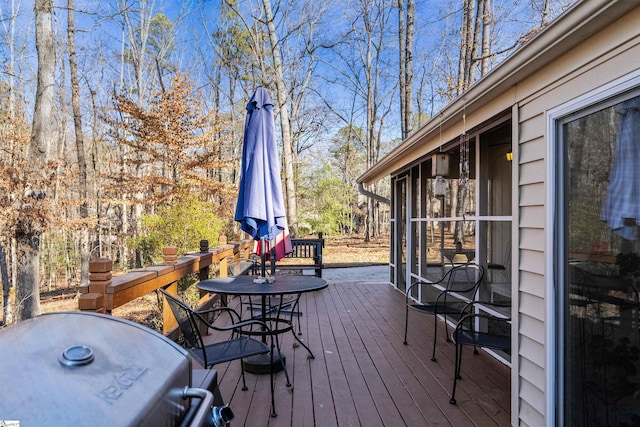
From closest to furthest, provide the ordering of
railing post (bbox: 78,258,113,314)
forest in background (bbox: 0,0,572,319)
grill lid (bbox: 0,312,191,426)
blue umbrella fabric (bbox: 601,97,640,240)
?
grill lid (bbox: 0,312,191,426) → blue umbrella fabric (bbox: 601,97,640,240) → railing post (bbox: 78,258,113,314) → forest in background (bbox: 0,0,572,319)

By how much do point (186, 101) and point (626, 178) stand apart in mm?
11139

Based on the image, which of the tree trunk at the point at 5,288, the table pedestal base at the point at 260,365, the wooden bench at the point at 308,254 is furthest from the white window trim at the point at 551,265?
the tree trunk at the point at 5,288

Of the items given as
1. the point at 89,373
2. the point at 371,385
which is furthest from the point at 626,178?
the point at 371,385

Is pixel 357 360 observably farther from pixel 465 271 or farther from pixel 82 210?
pixel 82 210

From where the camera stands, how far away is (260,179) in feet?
10.1

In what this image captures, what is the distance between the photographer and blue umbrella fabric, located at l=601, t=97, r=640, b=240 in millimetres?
1448

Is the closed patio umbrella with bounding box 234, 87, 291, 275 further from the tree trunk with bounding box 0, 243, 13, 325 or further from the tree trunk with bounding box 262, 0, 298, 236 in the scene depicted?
the tree trunk with bounding box 262, 0, 298, 236

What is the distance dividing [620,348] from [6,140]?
10.7 metres

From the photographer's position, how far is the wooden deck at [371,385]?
228 cm

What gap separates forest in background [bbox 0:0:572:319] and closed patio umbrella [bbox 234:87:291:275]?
425 centimetres

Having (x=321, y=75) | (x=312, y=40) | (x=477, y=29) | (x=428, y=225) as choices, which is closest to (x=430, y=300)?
(x=428, y=225)

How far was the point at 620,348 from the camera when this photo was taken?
1.54m

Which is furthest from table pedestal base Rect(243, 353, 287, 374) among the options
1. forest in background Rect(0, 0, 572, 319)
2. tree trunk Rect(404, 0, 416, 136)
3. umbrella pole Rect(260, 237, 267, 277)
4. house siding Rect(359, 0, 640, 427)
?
tree trunk Rect(404, 0, 416, 136)

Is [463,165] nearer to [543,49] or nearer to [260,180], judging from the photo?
[543,49]
